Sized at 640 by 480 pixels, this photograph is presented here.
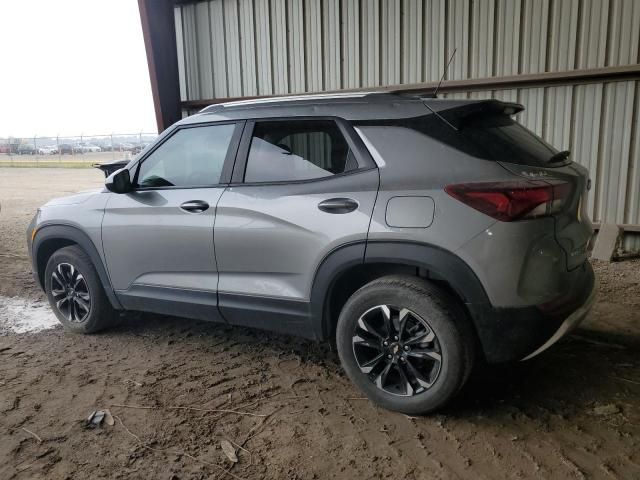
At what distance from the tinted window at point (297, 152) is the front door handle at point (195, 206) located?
1.14ft

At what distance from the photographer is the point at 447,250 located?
282 centimetres

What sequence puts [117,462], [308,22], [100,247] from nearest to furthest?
[117,462], [100,247], [308,22]

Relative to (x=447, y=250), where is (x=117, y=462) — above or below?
below

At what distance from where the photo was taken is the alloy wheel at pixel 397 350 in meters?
2.97

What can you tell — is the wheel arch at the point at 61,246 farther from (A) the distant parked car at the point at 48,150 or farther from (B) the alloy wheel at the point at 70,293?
(A) the distant parked car at the point at 48,150

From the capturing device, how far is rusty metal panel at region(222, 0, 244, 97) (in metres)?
9.63

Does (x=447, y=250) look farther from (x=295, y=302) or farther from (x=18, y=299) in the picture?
(x=18, y=299)

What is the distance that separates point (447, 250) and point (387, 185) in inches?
19.5

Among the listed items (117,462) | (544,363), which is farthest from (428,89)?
(117,462)

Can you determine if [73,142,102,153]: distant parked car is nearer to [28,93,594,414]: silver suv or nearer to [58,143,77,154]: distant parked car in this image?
[58,143,77,154]: distant parked car

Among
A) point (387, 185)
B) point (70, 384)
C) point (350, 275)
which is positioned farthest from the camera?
point (70, 384)

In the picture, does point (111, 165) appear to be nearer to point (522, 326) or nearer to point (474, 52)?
point (474, 52)

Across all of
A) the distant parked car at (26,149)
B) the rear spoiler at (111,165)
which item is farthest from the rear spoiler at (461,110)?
the distant parked car at (26,149)

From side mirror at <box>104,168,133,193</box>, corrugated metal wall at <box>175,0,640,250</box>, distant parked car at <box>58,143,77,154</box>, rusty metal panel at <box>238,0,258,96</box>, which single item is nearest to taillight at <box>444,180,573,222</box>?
side mirror at <box>104,168,133,193</box>
